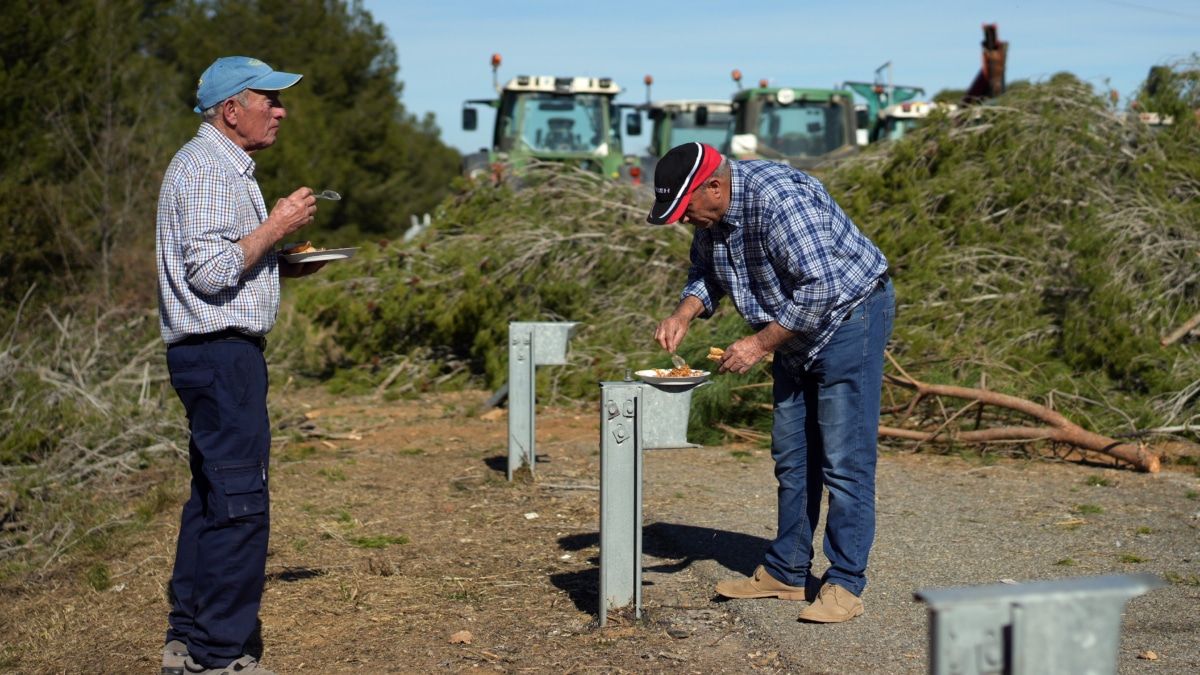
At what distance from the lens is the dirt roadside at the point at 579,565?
4.09 m

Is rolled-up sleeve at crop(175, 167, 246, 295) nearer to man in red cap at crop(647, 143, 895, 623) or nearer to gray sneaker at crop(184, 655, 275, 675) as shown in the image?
gray sneaker at crop(184, 655, 275, 675)

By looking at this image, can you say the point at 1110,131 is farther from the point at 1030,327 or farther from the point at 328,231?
the point at 328,231

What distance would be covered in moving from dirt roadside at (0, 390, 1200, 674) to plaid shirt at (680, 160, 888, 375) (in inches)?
42.5

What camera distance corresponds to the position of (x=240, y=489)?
3.57m

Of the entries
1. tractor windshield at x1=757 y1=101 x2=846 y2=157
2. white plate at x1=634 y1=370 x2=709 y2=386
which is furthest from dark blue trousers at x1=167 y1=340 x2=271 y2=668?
tractor windshield at x1=757 y1=101 x2=846 y2=157

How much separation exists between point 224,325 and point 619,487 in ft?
4.90

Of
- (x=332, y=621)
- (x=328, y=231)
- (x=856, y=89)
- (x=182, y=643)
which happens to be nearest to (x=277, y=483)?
(x=332, y=621)

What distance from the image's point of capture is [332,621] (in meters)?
4.53

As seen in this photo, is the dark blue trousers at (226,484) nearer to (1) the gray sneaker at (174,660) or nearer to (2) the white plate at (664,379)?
(1) the gray sneaker at (174,660)

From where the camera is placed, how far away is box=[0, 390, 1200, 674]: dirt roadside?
4094 millimetres

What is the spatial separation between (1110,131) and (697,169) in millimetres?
6772

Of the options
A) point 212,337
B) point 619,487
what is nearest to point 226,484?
point 212,337

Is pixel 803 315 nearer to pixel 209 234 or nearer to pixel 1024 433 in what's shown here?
pixel 209 234

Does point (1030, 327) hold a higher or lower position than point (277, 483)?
higher
